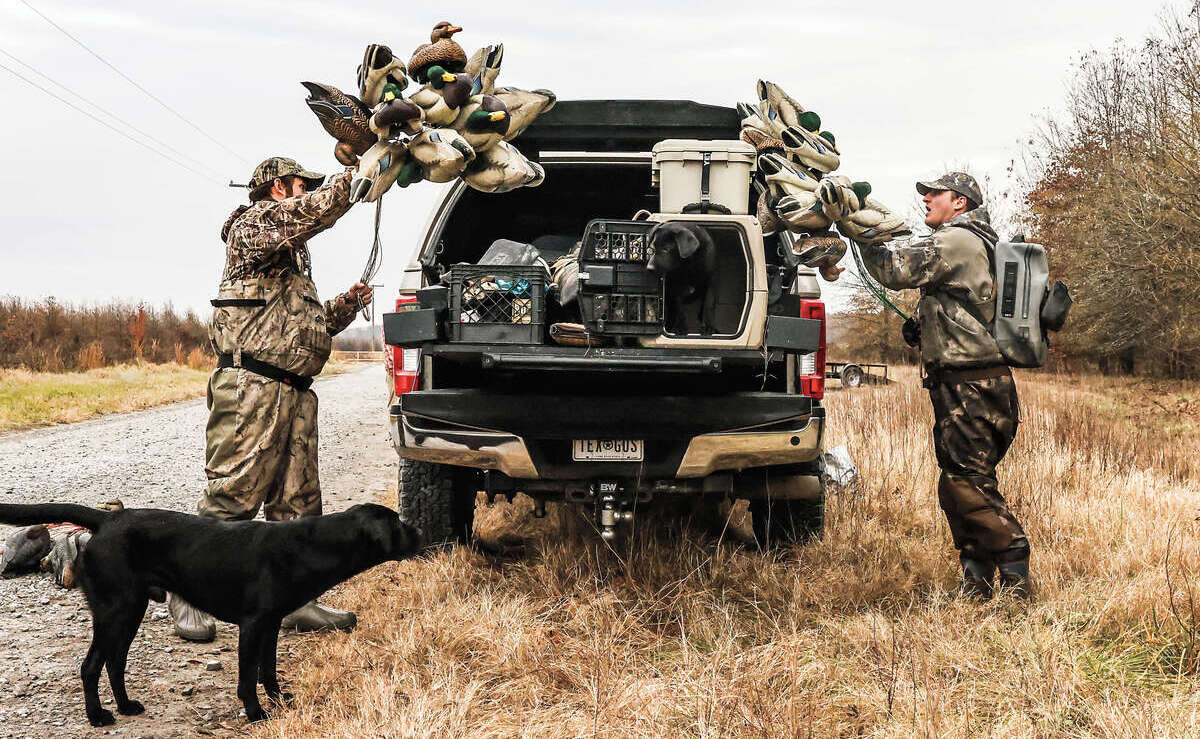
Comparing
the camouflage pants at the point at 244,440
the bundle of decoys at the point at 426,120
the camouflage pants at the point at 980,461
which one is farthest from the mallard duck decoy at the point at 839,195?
the camouflage pants at the point at 244,440

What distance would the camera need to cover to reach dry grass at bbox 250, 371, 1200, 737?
2.66m

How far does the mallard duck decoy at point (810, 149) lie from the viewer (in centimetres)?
415

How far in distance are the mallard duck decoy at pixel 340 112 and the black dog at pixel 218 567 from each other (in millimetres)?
1535

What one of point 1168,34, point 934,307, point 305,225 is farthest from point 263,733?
point 1168,34

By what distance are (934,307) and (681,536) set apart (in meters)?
1.87

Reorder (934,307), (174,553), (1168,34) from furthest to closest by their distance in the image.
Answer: (1168,34), (934,307), (174,553)

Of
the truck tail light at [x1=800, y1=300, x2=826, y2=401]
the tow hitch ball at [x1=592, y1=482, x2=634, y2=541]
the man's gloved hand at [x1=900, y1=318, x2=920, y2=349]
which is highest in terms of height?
the man's gloved hand at [x1=900, y1=318, x2=920, y2=349]

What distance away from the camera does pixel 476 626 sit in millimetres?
3408

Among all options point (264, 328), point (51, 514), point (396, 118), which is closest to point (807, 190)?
point (396, 118)

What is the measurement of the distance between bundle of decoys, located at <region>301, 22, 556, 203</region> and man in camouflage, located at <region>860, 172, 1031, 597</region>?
176 cm

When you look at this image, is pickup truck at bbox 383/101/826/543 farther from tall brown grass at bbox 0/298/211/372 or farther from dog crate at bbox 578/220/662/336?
tall brown grass at bbox 0/298/211/372

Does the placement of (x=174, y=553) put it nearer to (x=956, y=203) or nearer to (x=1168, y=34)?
(x=956, y=203)

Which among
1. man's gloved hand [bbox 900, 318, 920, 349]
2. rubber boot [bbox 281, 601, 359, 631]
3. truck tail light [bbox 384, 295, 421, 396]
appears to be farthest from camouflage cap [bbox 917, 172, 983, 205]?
rubber boot [bbox 281, 601, 359, 631]

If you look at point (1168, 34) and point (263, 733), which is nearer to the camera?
point (263, 733)
